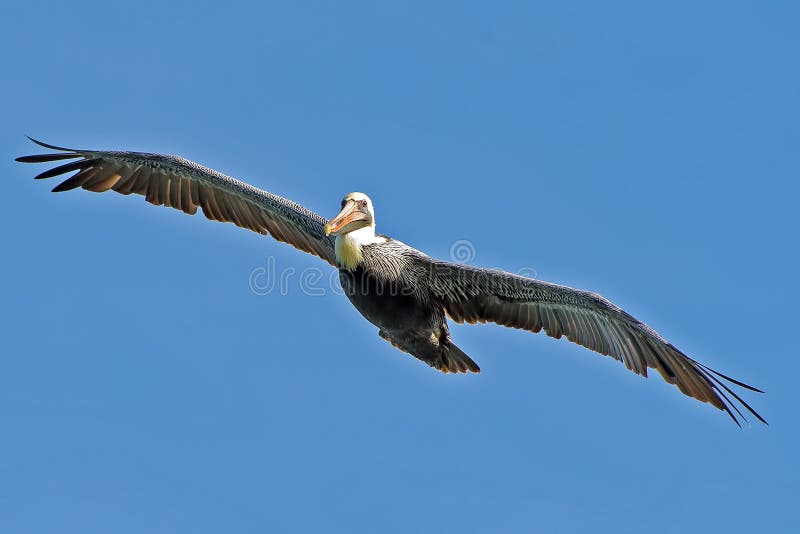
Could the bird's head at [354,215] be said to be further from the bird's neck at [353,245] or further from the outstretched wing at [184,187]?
the outstretched wing at [184,187]

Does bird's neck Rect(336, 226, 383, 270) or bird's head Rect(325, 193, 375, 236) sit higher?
→ bird's head Rect(325, 193, 375, 236)

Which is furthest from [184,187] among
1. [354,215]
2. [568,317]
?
[568,317]

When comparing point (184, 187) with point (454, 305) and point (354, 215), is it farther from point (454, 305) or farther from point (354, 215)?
point (454, 305)

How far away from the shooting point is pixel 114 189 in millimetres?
13086

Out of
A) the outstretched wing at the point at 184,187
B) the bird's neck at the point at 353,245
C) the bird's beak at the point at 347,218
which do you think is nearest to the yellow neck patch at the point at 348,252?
the bird's neck at the point at 353,245

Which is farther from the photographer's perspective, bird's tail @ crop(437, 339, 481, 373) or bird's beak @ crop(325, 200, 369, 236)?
bird's tail @ crop(437, 339, 481, 373)

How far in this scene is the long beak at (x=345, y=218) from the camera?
10.8 metres

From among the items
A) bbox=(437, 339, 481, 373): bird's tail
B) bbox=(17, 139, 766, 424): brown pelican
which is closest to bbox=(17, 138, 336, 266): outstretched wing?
bbox=(17, 139, 766, 424): brown pelican

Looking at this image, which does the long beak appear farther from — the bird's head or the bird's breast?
the bird's breast

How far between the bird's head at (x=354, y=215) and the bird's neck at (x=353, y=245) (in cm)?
5

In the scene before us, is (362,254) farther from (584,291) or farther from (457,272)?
(584,291)

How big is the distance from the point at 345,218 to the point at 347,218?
0.08ft

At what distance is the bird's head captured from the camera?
1102cm

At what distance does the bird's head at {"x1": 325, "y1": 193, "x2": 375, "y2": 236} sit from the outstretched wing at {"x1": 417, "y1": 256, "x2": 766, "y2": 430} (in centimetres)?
69
